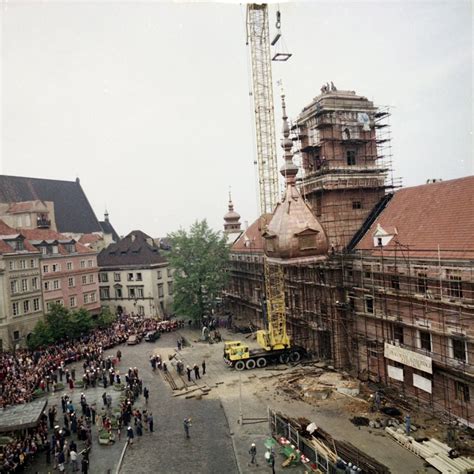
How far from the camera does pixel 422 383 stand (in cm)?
2678

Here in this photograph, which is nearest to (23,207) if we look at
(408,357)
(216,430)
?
(216,430)

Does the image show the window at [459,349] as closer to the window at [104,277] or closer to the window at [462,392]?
the window at [462,392]

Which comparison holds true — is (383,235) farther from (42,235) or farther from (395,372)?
(42,235)

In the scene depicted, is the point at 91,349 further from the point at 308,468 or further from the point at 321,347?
the point at 308,468

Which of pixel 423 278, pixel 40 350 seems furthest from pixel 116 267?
pixel 423 278

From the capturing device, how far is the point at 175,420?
1111 inches

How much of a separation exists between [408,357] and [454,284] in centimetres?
552

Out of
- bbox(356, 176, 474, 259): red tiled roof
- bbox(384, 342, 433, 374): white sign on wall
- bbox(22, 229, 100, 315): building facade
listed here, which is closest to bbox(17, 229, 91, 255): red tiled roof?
bbox(22, 229, 100, 315): building facade

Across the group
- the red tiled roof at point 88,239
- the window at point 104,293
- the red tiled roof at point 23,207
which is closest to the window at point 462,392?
the window at point 104,293

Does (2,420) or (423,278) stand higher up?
(423,278)

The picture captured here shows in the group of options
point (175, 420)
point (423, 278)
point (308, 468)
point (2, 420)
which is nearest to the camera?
point (308, 468)

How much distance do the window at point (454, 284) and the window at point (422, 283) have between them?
1578 mm

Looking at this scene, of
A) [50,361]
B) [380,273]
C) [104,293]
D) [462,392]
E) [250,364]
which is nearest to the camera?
[462,392]

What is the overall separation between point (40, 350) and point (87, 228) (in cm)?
3959
